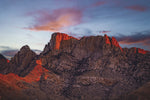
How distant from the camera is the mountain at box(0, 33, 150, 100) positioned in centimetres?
13591

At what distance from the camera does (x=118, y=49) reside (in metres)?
167

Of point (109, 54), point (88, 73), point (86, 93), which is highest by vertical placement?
point (109, 54)

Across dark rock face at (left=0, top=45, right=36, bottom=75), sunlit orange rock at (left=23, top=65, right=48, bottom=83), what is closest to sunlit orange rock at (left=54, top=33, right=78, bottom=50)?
dark rock face at (left=0, top=45, right=36, bottom=75)

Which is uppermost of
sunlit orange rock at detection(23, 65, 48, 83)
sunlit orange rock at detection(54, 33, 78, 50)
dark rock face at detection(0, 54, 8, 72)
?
sunlit orange rock at detection(54, 33, 78, 50)

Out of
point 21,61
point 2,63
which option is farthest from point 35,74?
point 2,63

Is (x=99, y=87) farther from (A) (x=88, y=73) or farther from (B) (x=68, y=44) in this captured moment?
(B) (x=68, y=44)

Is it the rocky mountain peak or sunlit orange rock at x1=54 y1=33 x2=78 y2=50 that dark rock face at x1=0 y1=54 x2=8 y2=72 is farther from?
sunlit orange rock at x1=54 y1=33 x2=78 y2=50

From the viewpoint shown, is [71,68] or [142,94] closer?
[142,94]

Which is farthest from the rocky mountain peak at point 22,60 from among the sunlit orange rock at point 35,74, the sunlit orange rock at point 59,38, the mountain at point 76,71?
the sunlit orange rock at point 59,38

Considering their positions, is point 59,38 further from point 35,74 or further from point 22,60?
point 35,74

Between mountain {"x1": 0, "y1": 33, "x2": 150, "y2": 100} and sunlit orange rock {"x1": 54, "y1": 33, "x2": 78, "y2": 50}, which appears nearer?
mountain {"x1": 0, "y1": 33, "x2": 150, "y2": 100}

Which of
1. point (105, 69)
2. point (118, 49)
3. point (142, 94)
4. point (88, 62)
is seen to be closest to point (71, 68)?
point (88, 62)

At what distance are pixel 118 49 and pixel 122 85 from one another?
37.5m

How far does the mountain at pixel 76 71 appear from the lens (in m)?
136
